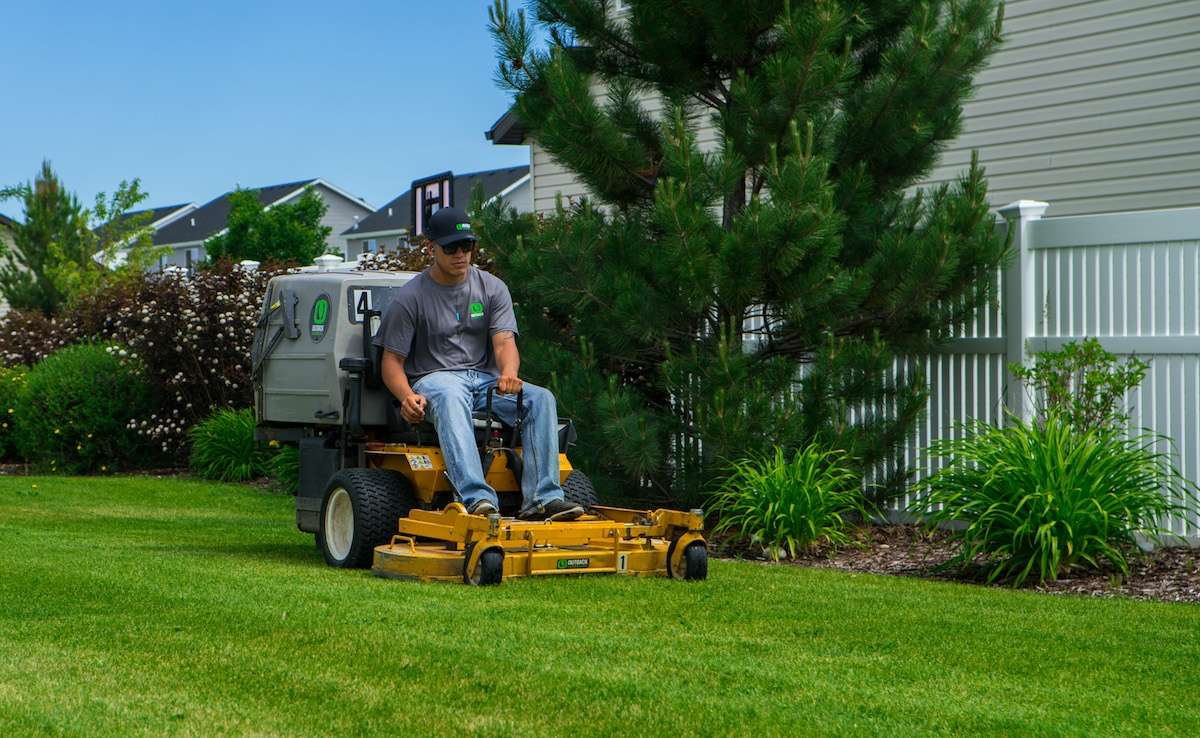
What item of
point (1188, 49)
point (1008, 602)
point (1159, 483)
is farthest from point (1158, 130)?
point (1008, 602)

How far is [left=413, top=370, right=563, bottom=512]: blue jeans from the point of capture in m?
7.65

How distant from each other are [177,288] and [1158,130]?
35.8 ft

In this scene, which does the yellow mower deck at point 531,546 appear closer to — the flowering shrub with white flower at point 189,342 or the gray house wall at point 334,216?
the flowering shrub with white flower at point 189,342

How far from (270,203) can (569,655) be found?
61.1m

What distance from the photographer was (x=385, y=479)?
8.24 m

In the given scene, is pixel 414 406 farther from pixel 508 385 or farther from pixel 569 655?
pixel 569 655

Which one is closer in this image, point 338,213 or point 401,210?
point 401,210

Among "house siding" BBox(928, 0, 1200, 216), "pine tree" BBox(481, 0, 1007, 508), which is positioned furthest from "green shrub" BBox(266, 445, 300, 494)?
"house siding" BBox(928, 0, 1200, 216)

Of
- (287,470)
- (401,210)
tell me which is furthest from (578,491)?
(401,210)

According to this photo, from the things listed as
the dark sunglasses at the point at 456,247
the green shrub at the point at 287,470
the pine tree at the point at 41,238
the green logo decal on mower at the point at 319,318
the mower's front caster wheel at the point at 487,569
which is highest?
the pine tree at the point at 41,238

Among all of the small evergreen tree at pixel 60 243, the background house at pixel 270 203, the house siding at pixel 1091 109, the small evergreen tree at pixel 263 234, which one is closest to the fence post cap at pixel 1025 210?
the house siding at pixel 1091 109

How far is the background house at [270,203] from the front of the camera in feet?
216

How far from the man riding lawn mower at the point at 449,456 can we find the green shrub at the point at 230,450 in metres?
7.84

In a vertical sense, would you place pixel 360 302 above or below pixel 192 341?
below
